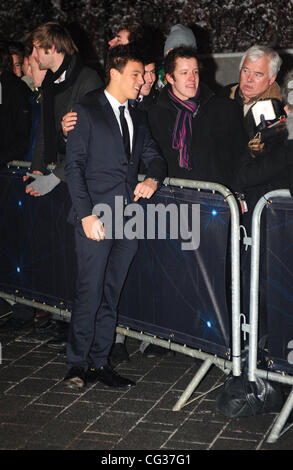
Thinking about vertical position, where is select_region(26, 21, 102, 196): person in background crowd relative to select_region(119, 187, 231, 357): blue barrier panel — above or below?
above

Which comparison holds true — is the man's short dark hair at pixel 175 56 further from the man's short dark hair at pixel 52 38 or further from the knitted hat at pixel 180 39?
the knitted hat at pixel 180 39

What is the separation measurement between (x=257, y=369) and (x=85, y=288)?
141 centimetres

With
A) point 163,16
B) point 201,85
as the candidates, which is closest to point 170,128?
point 201,85

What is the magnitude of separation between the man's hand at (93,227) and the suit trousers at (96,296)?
0.19m

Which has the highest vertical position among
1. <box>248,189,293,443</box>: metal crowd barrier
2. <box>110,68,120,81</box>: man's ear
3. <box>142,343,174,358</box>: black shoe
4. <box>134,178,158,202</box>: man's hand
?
<box>110,68,120,81</box>: man's ear

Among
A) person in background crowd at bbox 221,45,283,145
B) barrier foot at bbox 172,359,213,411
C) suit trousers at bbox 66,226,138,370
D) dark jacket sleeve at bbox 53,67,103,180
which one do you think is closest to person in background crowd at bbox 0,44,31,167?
dark jacket sleeve at bbox 53,67,103,180

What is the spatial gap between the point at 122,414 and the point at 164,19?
1093 centimetres

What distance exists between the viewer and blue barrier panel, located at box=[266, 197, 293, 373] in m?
4.89

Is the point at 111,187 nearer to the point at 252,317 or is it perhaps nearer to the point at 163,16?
the point at 252,317

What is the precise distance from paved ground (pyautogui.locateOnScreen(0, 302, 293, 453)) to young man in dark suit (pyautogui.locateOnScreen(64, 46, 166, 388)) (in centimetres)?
25

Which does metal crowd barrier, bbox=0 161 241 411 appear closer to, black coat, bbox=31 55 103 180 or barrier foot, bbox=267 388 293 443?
barrier foot, bbox=267 388 293 443

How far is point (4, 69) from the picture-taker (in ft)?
24.5

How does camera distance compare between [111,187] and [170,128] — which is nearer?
[111,187]

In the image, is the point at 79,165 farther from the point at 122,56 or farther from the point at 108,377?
the point at 108,377
